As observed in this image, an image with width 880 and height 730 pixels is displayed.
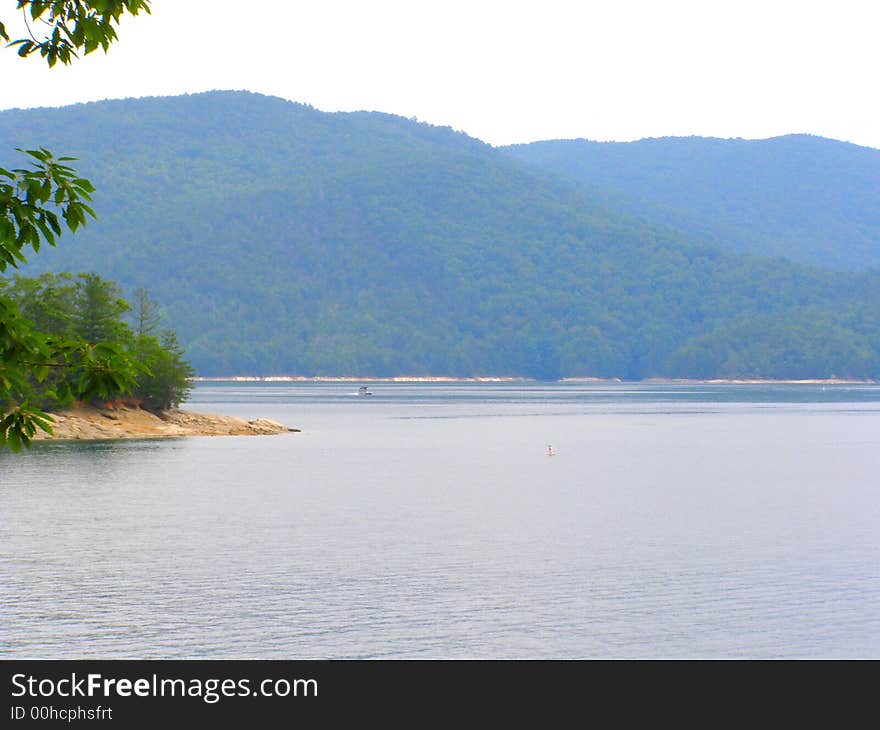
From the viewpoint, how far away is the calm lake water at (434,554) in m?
32.5

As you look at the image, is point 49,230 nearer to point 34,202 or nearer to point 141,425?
point 34,202

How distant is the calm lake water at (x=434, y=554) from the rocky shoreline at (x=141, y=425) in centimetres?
653

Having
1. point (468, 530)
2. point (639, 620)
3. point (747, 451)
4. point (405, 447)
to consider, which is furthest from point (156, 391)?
point (639, 620)

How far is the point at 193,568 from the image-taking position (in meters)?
43.0

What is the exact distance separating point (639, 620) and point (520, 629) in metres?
3.28

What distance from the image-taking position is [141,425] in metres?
111

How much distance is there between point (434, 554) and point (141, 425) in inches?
2684
